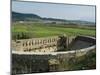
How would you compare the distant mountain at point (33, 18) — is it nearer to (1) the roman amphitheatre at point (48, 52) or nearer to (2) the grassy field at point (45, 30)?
(2) the grassy field at point (45, 30)

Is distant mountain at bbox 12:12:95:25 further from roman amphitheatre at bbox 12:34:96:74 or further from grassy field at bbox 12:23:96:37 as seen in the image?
roman amphitheatre at bbox 12:34:96:74

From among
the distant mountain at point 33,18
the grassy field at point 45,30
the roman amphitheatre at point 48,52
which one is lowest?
the roman amphitheatre at point 48,52

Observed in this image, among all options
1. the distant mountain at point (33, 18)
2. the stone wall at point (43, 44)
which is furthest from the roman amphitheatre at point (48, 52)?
the distant mountain at point (33, 18)

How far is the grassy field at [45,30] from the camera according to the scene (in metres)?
2.21

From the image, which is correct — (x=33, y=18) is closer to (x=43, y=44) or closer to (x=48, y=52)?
(x=43, y=44)

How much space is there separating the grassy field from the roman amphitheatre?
5 centimetres

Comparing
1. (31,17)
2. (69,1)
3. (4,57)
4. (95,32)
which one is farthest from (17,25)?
(95,32)

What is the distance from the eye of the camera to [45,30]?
2311 millimetres

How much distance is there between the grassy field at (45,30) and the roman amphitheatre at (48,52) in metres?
0.05

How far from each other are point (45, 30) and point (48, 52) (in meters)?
0.25

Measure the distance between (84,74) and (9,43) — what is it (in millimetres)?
963

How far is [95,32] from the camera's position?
8.26 feet

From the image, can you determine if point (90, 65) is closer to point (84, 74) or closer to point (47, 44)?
point (84, 74)

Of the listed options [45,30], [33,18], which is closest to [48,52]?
[45,30]
